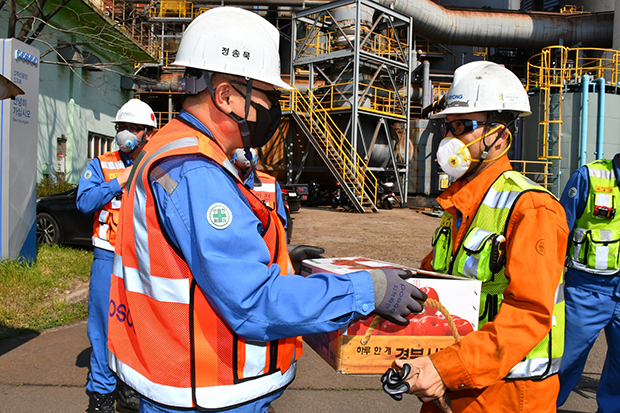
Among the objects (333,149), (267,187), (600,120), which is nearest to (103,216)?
(267,187)

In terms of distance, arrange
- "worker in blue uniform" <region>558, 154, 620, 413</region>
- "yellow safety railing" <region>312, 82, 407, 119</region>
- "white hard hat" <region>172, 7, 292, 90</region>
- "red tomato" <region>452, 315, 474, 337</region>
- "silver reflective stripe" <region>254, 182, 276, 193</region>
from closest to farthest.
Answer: "white hard hat" <region>172, 7, 292, 90</region> < "red tomato" <region>452, 315, 474, 337</region> < "worker in blue uniform" <region>558, 154, 620, 413</region> < "silver reflective stripe" <region>254, 182, 276, 193</region> < "yellow safety railing" <region>312, 82, 407, 119</region>

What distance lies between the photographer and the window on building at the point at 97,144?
15.8m

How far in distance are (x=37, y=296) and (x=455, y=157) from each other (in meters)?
5.67

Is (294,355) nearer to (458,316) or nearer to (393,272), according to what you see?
(393,272)

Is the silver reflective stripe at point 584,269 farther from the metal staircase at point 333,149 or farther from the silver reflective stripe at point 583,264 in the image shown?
the metal staircase at point 333,149

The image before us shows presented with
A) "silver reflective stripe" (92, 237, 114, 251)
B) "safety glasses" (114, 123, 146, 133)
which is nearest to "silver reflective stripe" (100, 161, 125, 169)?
"safety glasses" (114, 123, 146, 133)

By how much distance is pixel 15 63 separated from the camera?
20.8ft

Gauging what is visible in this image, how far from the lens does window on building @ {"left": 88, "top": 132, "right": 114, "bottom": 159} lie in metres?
15.8

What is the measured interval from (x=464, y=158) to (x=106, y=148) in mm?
17405

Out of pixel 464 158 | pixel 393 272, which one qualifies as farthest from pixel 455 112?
pixel 393 272

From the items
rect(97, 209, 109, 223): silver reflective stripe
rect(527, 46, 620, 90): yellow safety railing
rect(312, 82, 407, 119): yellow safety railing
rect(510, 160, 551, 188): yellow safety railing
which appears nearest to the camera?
rect(97, 209, 109, 223): silver reflective stripe

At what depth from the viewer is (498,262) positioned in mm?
1793

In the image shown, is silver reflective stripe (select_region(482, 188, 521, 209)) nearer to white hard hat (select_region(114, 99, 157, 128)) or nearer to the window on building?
white hard hat (select_region(114, 99, 157, 128))

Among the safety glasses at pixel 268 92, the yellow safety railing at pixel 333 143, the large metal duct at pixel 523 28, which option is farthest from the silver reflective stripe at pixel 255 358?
the large metal duct at pixel 523 28
